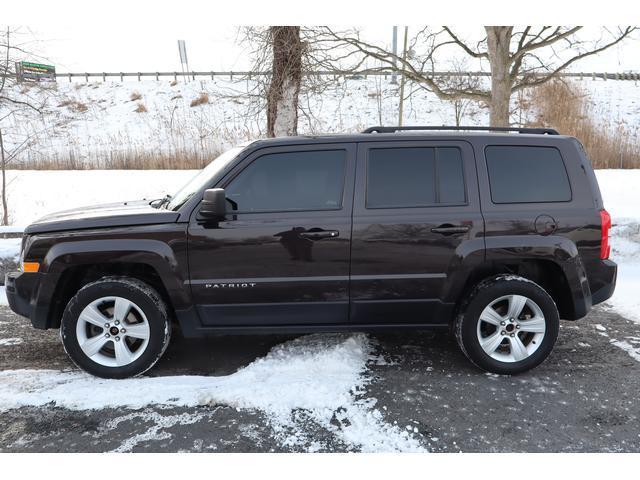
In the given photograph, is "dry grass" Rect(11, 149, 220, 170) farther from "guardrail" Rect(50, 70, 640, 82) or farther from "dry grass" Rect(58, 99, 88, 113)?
"dry grass" Rect(58, 99, 88, 113)

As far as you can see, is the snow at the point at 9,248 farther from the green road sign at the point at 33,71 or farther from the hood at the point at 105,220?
the green road sign at the point at 33,71

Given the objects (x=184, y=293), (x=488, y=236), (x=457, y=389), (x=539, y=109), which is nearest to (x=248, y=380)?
(x=184, y=293)

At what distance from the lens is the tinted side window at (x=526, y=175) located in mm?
3678

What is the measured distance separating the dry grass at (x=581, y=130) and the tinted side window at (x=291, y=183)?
11059 mm

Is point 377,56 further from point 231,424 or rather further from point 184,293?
point 231,424

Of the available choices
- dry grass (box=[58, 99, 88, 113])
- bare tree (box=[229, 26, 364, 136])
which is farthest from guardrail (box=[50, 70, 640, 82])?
dry grass (box=[58, 99, 88, 113])

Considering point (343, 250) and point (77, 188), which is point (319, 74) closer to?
point (343, 250)

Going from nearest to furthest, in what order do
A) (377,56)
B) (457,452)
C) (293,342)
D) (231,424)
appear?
1. (457,452)
2. (231,424)
3. (293,342)
4. (377,56)

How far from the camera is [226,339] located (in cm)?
446

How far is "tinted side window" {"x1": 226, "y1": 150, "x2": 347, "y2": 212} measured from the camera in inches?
142

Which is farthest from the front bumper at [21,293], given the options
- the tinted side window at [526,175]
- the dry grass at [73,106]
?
the dry grass at [73,106]

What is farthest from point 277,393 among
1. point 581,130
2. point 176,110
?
point 176,110

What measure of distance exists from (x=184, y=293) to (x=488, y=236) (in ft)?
7.96

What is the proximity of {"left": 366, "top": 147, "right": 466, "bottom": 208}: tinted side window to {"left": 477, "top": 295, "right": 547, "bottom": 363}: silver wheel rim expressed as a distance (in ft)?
3.01
